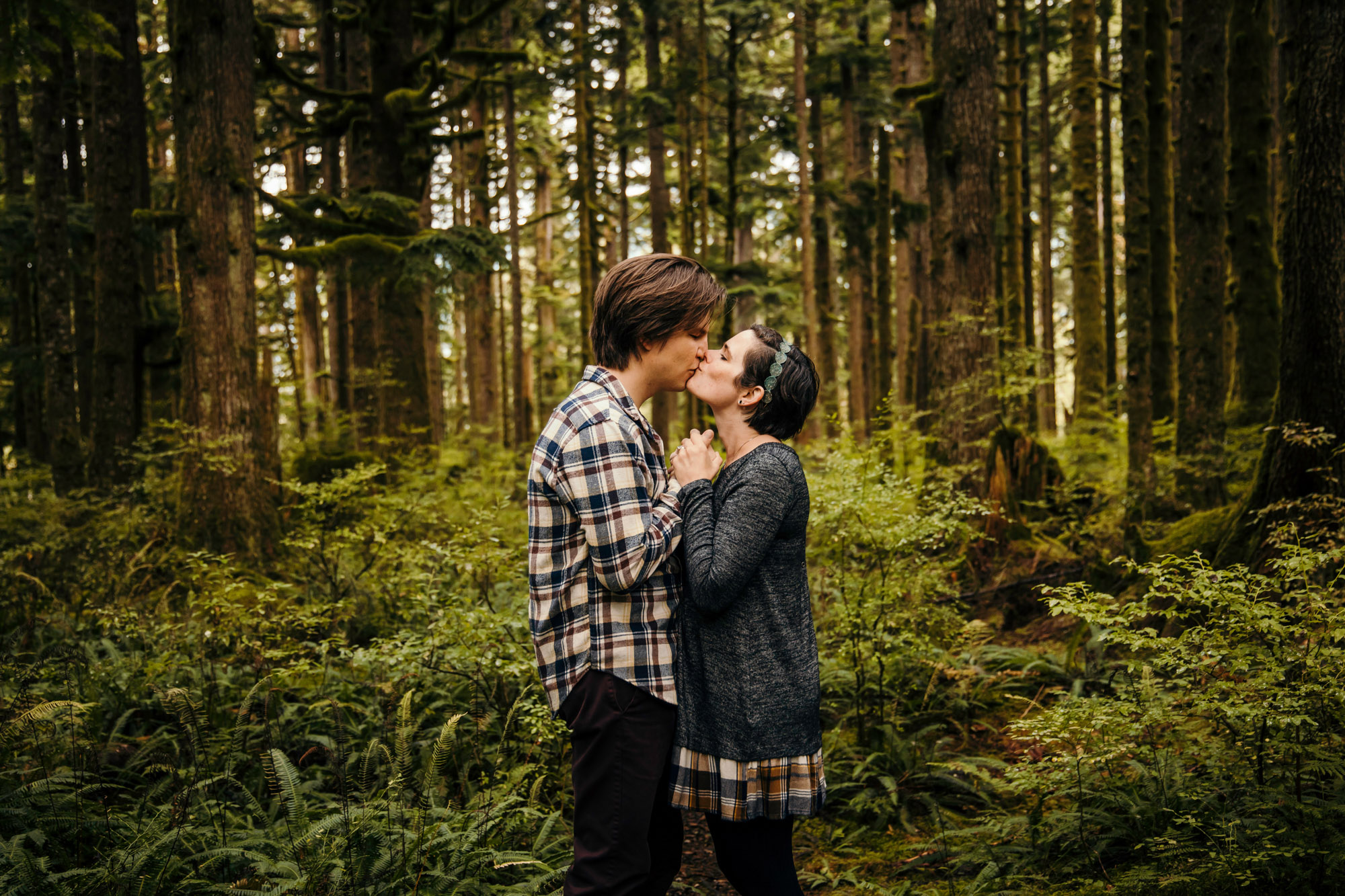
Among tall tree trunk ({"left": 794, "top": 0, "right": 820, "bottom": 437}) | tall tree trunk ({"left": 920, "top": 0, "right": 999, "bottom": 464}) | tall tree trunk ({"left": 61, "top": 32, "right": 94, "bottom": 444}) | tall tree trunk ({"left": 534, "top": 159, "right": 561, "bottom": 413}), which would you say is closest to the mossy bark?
Answer: tall tree trunk ({"left": 794, "top": 0, "right": 820, "bottom": 437})

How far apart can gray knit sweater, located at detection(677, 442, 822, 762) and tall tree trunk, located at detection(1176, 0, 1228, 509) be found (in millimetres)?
7496

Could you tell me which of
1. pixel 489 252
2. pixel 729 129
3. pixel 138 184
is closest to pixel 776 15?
pixel 729 129

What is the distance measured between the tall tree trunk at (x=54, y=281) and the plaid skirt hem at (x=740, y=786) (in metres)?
12.4

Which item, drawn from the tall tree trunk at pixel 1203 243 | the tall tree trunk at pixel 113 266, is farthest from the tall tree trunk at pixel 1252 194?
the tall tree trunk at pixel 113 266

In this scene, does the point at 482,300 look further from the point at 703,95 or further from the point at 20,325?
the point at 20,325

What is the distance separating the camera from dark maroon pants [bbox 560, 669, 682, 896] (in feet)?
6.79

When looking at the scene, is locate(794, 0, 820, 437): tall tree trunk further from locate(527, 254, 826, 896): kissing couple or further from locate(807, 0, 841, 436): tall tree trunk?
locate(527, 254, 826, 896): kissing couple

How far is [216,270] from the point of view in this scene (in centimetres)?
815

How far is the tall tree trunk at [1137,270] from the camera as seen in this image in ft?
27.0

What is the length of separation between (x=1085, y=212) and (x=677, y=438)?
32.0ft

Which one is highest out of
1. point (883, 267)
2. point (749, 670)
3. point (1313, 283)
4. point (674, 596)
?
point (883, 267)

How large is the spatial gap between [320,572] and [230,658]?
210 centimetres

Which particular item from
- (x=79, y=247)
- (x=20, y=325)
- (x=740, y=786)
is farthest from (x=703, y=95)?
(x=740, y=786)

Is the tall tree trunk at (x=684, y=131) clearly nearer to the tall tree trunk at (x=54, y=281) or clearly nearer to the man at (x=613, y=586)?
the tall tree trunk at (x=54, y=281)
